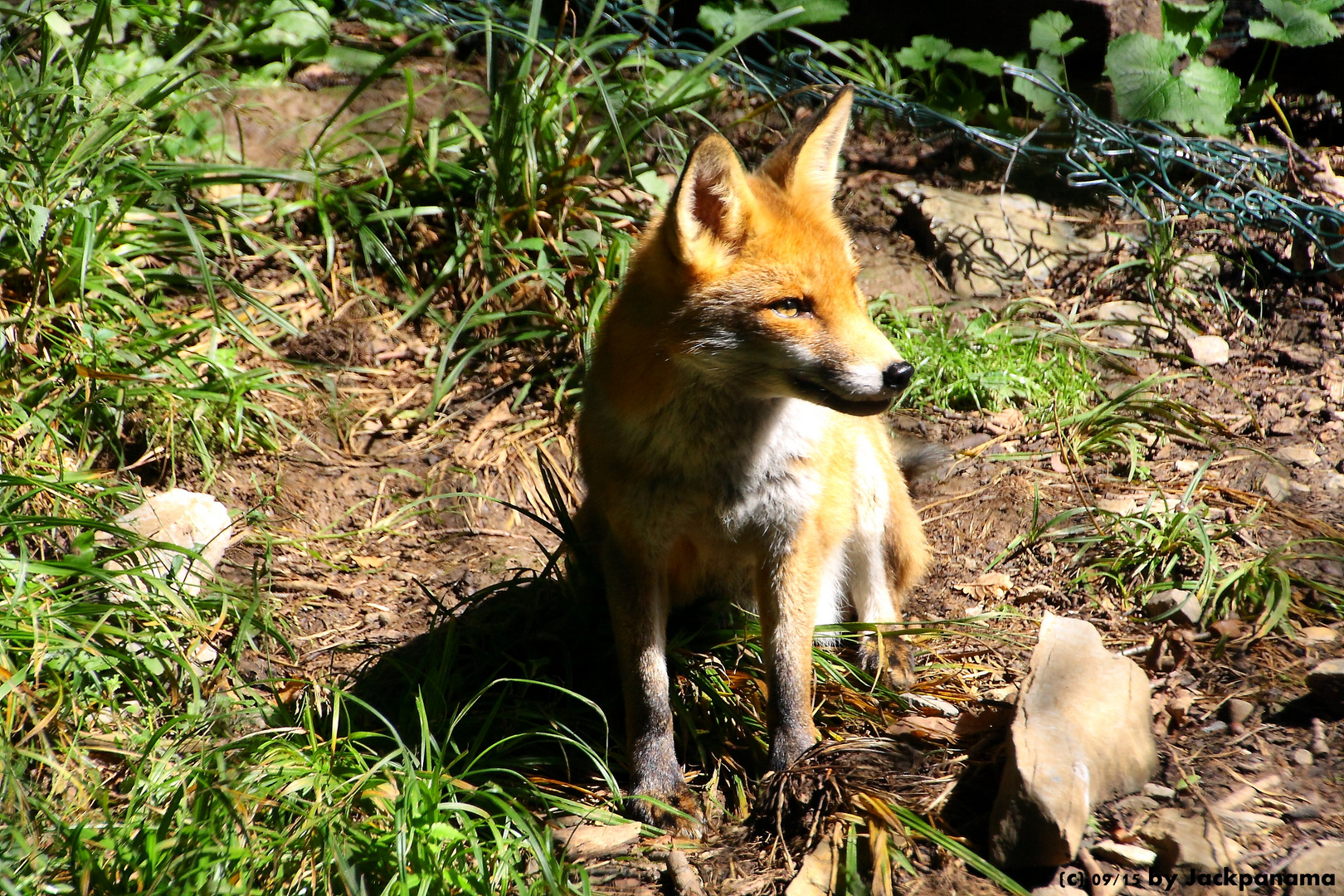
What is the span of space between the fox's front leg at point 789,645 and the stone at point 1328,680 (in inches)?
64.9

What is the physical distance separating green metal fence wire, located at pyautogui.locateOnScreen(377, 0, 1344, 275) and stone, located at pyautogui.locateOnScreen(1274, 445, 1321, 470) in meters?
1.46

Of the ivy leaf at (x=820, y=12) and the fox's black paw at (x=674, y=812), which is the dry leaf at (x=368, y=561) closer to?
the fox's black paw at (x=674, y=812)

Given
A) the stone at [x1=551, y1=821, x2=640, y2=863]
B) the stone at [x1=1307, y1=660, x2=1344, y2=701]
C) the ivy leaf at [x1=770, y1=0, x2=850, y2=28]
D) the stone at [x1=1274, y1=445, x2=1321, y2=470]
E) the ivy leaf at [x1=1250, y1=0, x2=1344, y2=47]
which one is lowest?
the stone at [x1=551, y1=821, x2=640, y2=863]

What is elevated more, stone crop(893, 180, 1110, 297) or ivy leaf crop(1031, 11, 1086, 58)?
ivy leaf crop(1031, 11, 1086, 58)

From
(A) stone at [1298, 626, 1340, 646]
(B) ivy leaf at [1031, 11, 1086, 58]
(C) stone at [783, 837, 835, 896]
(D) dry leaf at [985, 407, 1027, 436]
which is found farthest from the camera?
(B) ivy leaf at [1031, 11, 1086, 58]

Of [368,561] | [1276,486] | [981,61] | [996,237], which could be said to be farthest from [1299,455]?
[368,561]

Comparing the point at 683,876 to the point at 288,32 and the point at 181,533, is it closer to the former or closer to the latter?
the point at 181,533

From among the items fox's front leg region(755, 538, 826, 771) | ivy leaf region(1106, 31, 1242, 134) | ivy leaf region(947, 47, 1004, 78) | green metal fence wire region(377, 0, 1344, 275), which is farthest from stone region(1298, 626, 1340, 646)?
ivy leaf region(947, 47, 1004, 78)

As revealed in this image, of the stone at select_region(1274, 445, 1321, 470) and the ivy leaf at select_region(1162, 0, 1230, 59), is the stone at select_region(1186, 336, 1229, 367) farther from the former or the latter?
the ivy leaf at select_region(1162, 0, 1230, 59)

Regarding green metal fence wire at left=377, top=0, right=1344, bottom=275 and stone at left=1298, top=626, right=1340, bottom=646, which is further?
green metal fence wire at left=377, top=0, right=1344, bottom=275

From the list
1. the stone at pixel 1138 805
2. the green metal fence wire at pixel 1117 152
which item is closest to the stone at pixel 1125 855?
the stone at pixel 1138 805

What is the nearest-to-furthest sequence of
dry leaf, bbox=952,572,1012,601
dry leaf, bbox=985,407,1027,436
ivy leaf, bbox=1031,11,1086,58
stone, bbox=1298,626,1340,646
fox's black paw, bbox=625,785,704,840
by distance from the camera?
fox's black paw, bbox=625,785,704,840 → stone, bbox=1298,626,1340,646 → dry leaf, bbox=952,572,1012,601 → dry leaf, bbox=985,407,1027,436 → ivy leaf, bbox=1031,11,1086,58

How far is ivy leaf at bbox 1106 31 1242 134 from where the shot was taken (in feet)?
18.3

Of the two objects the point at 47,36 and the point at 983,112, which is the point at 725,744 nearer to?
the point at 47,36
